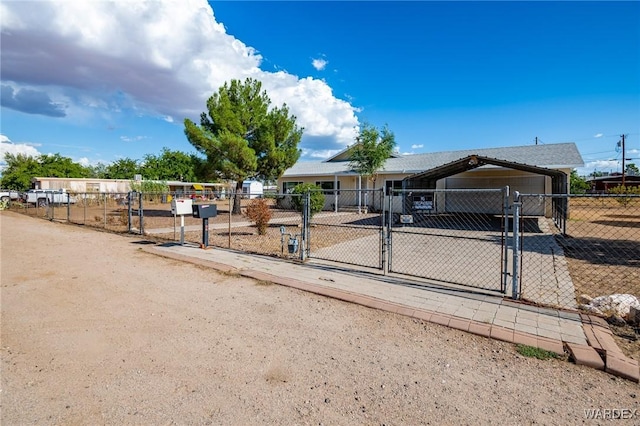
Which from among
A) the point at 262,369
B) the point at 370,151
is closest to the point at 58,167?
the point at 370,151

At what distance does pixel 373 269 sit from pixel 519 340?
3432 mm

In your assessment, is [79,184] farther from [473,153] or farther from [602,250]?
[602,250]

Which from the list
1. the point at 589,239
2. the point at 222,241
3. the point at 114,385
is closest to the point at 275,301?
the point at 114,385

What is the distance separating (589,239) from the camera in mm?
10961

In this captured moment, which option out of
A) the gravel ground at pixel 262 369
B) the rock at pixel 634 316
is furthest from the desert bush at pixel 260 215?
the rock at pixel 634 316

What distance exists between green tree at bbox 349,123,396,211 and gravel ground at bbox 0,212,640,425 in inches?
679

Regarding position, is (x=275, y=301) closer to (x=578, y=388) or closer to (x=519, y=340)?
(x=519, y=340)

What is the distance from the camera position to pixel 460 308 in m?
4.70

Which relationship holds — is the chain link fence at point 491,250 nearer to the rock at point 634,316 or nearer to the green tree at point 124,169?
the rock at point 634,316

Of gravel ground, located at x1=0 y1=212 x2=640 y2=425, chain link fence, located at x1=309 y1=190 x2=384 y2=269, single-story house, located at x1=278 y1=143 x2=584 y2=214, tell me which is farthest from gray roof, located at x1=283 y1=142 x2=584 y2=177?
gravel ground, located at x1=0 y1=212 x2=640 y2=425

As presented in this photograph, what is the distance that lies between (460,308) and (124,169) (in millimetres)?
72344

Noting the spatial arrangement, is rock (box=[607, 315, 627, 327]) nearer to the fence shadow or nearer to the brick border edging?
the brick border edging

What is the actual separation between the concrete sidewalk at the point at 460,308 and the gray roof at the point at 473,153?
15.7 m

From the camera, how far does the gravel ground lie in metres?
2.58
